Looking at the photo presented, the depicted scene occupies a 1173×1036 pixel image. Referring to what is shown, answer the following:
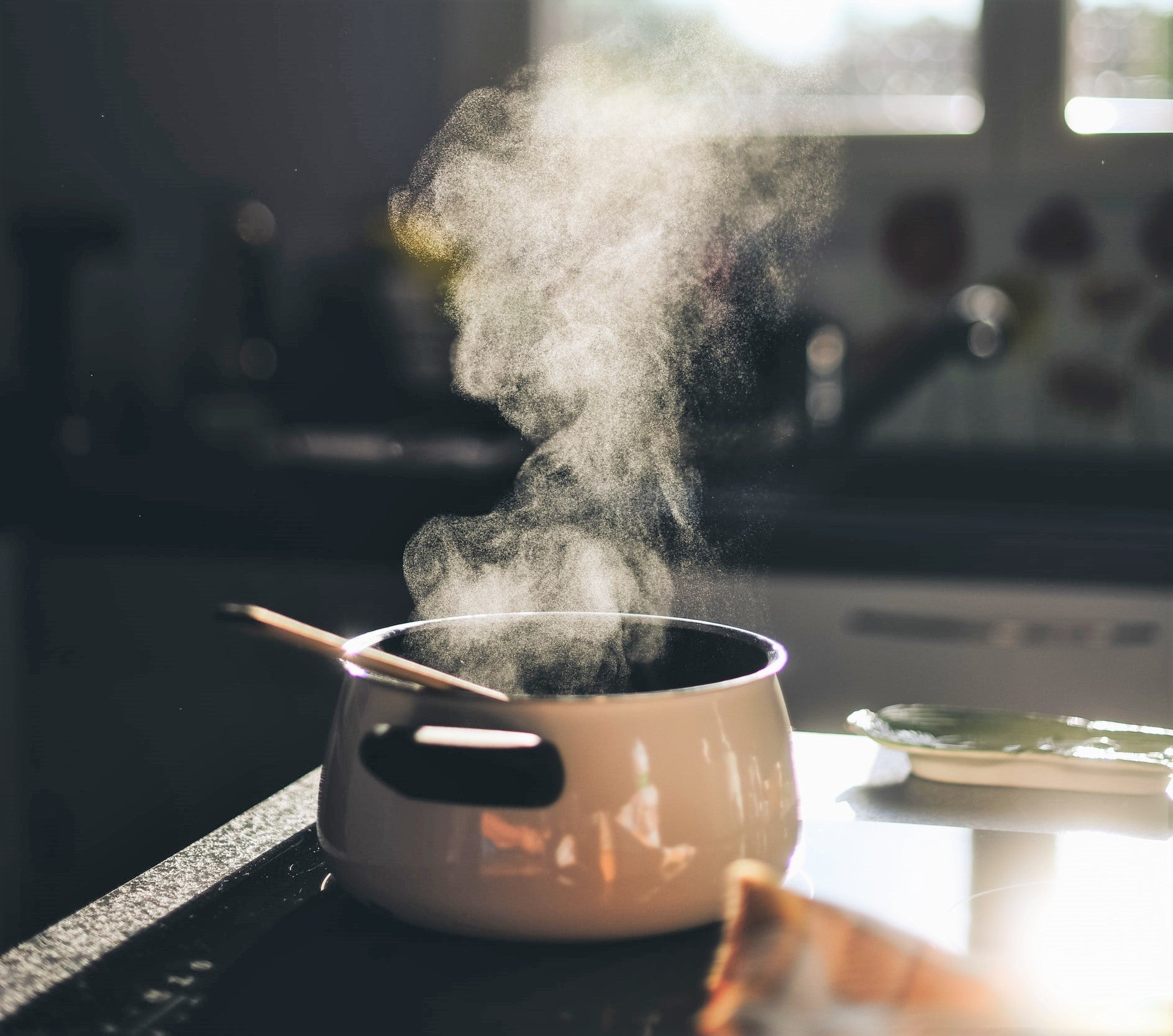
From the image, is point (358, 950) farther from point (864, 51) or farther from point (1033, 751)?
point (864, 51)

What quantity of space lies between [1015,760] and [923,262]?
1627 millimetres

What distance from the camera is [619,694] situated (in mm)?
485

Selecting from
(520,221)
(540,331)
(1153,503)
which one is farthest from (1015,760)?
(1153,503)

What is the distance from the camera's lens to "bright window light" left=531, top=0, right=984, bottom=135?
2135 millimetres

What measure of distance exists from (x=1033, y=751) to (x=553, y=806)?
326 mm

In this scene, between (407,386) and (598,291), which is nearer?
(598,291)

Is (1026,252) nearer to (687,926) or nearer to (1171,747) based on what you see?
(1171,747)

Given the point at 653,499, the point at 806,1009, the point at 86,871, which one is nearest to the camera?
the point at 806,1009

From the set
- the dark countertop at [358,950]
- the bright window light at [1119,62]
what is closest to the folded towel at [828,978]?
the dark countertop at [358,950]

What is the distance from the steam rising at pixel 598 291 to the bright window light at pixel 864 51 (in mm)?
50

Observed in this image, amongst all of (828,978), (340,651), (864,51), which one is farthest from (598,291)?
(864,51)

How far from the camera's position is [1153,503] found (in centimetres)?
172

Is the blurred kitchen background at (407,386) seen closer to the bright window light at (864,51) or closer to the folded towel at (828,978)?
the bright window light at (864,51)

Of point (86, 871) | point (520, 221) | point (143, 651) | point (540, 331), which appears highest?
point (520, 221)
